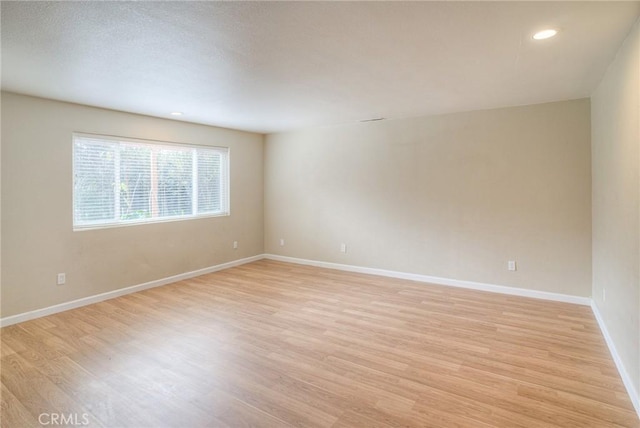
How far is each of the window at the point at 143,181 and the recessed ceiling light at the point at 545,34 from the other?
14.4 ft

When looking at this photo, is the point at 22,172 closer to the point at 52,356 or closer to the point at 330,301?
the point at 52,356

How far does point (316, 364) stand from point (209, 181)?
12.4ft

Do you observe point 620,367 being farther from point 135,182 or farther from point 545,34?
point 135,182

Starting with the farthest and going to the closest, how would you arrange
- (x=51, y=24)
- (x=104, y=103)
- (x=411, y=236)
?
(x=411, y=236) → (x=104, y=103) → (x=51, y=24)

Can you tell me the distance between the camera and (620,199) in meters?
2.52

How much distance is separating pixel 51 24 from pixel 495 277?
4.83 metres

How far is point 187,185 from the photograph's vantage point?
521 centimetres

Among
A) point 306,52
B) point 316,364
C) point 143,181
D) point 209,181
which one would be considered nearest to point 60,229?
point 143,181

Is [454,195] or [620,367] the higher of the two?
[454,195]

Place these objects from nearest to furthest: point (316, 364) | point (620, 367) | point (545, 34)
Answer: point (545, 34), point (620, 367), point (316, 364)

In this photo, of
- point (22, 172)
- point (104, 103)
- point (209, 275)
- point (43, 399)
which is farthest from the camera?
point (209, 275)

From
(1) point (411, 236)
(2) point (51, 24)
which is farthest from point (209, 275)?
(2) point (51, 24)

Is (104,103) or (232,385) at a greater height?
(104,103)

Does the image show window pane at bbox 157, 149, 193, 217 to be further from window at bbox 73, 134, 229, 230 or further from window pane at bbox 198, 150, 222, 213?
window pane at bbox 198, 150, 222, 213
